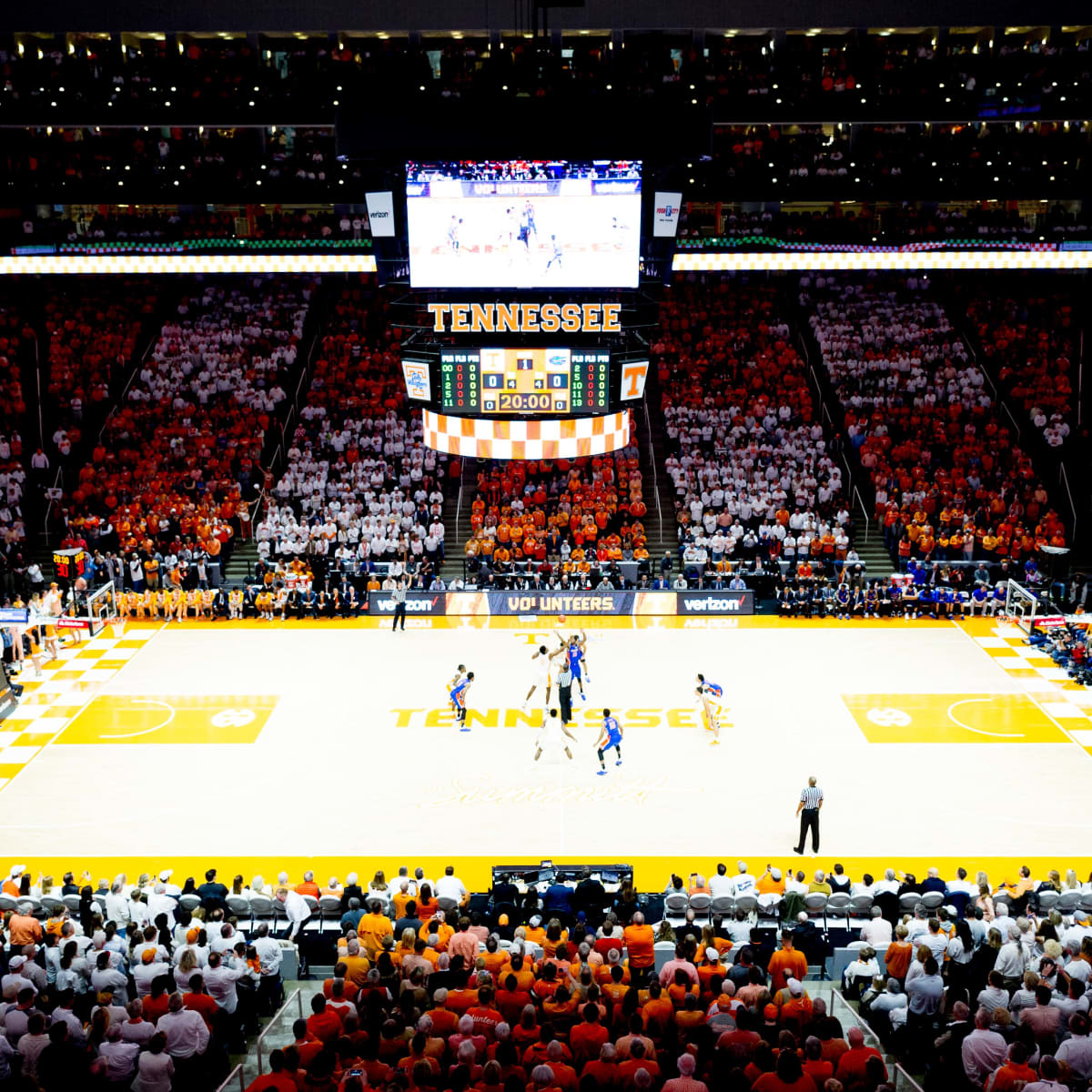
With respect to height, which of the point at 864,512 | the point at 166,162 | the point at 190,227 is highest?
the point at 166,162

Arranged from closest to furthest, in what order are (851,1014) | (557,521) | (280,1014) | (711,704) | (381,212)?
(280,1014)
(851,1014)
(381,212)
(711,704)
(557,521)

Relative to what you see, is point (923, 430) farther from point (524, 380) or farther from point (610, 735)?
point (610, 735)

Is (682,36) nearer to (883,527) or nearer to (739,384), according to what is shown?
(739,384)

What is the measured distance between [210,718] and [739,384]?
21.0m

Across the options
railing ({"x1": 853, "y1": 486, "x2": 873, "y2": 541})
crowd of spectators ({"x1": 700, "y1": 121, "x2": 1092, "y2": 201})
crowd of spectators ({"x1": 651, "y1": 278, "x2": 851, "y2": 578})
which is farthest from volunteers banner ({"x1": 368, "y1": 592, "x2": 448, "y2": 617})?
crowd of spectators ({"x1": 700, "y1": 121, "x2": 1092, "y2": 201})

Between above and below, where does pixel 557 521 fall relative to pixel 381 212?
below

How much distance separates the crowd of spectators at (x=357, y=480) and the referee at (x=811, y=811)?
15.6 meters

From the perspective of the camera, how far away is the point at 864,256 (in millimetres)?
33750

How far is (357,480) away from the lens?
35062 mm

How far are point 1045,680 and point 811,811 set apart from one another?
1038cm

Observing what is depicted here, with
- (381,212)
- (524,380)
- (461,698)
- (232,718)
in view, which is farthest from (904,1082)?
(381,212)

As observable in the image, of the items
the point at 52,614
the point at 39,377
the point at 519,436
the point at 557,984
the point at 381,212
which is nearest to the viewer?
the point at 557,984

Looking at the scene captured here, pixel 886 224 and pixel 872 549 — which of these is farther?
Result: pixel 886 224

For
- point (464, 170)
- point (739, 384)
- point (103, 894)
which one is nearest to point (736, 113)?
point (739, 384)
